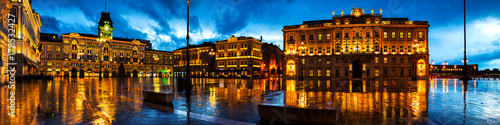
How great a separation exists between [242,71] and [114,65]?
48.6 metres

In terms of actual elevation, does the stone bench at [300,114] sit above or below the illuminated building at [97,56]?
below

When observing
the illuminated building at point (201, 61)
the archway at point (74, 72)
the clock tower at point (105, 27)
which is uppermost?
the clock tower at point (105, 27)

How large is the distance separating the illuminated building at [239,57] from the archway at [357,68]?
2672cm

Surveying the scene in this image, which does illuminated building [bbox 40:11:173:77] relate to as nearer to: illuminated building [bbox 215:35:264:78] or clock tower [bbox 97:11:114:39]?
clock tower [bbox 97:11:114:39]

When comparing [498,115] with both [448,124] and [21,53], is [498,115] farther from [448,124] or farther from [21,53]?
[21,53]

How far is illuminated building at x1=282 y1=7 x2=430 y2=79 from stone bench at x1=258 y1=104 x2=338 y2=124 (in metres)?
47.7

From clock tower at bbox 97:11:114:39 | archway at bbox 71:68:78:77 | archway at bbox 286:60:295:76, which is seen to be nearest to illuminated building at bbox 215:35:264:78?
archway at bbox 286:60:295:76

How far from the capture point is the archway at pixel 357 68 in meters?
53.2

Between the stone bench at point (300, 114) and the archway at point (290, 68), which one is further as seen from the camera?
the archway at point (290, 68)

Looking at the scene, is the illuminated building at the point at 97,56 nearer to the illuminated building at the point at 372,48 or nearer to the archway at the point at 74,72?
the archway at the point at 74,72

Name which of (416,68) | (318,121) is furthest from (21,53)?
(416,68)

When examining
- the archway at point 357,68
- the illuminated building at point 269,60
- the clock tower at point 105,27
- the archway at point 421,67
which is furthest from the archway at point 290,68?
the clock tower at point 105,27

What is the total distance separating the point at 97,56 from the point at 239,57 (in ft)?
167

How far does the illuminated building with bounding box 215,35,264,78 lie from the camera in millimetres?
73000
